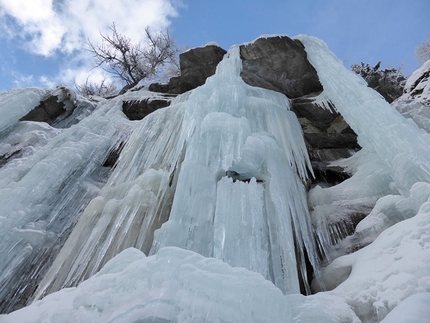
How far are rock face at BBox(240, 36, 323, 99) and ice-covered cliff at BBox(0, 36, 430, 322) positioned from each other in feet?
1.64

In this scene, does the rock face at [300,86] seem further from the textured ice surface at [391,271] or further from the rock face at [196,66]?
the textured ice surface at [391,271]

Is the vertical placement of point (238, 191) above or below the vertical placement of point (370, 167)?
below

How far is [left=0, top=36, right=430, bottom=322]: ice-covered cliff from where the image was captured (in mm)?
2053

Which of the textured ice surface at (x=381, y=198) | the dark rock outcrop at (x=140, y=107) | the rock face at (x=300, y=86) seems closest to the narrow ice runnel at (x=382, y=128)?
the textured ice surface at (x=381, y=198)

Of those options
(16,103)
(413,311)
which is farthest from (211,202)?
(16,103)

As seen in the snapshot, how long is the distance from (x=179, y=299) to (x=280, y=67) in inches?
271

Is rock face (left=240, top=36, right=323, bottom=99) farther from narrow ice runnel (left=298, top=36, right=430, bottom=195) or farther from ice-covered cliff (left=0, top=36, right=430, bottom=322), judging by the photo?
narrow ice runnel (left=298, top=36, right=430, bottom=195)

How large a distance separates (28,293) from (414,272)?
4.10 m

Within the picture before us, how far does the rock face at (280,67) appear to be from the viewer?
753 cm

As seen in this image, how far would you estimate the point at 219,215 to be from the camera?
11.3 feet

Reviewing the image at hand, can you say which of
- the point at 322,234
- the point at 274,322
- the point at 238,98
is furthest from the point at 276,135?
the point at 274,322

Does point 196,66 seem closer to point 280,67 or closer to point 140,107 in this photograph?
point 140,107

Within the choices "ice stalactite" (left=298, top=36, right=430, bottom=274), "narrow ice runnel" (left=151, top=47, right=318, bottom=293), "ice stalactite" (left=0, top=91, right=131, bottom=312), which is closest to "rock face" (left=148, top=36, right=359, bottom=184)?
"ice stalactite" (left=298, top=36, right=430, bottom=274)

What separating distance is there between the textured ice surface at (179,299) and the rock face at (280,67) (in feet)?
20.8
